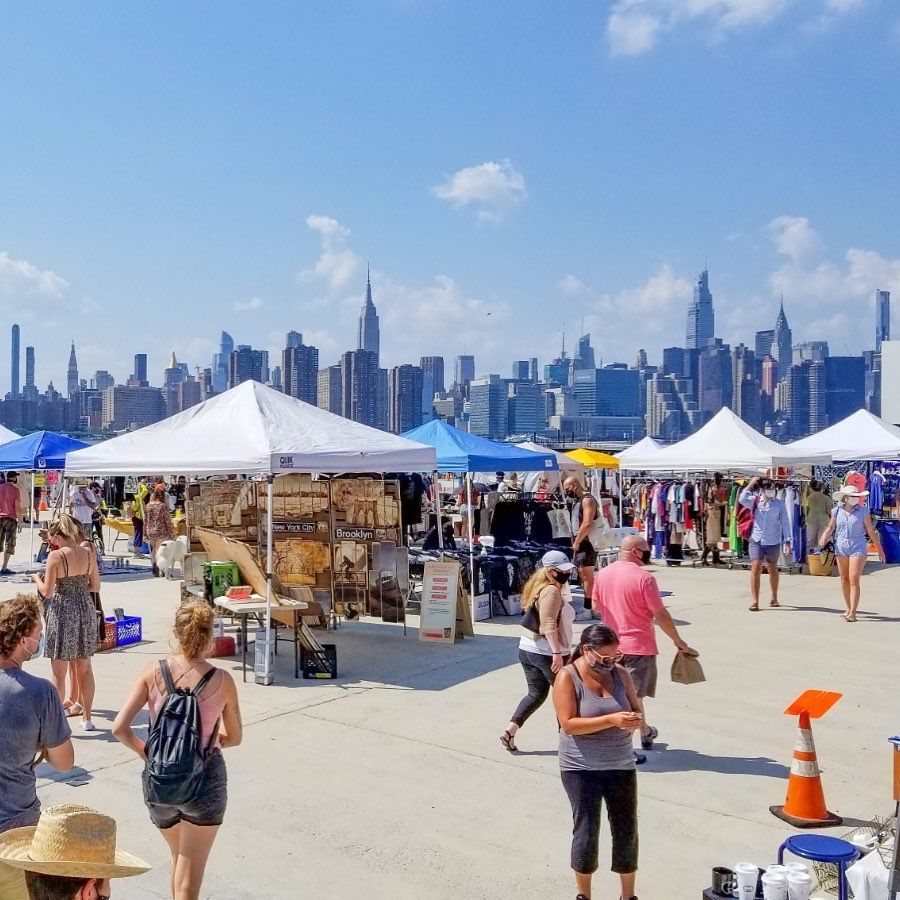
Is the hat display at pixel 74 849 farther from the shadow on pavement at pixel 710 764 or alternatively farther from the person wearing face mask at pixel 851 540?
the person wearing face mask at pixel 851 540

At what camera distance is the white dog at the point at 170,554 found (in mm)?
17391

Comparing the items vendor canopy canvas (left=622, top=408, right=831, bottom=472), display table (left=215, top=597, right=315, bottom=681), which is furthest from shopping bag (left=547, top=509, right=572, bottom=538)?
display table (left=215, top=597, right=315, bottom=681)

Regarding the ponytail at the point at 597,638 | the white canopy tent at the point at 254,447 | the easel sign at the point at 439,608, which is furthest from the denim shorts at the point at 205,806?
the easel sign at the point at 439,608

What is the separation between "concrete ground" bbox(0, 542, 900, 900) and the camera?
534cm

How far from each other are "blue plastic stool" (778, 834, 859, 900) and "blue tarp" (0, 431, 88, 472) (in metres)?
14.7

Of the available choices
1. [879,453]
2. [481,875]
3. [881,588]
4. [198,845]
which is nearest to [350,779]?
[481,875]

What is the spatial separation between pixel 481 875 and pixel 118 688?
5.33 m

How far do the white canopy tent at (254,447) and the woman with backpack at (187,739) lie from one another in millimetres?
5390

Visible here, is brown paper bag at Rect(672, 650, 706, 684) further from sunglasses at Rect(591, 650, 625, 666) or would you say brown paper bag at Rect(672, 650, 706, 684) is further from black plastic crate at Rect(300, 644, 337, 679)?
black plastic crate at Rect(300, 644, 337, 679)

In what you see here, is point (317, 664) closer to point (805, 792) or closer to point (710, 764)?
point (710, 764)

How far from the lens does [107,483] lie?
28734 mm

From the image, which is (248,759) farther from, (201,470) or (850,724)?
(850,724)

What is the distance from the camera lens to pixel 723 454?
722 inches

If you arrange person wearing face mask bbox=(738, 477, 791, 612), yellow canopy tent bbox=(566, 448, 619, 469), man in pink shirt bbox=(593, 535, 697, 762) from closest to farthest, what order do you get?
man in pink shirt bbox=(593, 535, 697, 762) < person wearing face mask bbox=(738, 477, 791, 612) < yellow canopy tent bbox=(566, 448, 619, 469)
